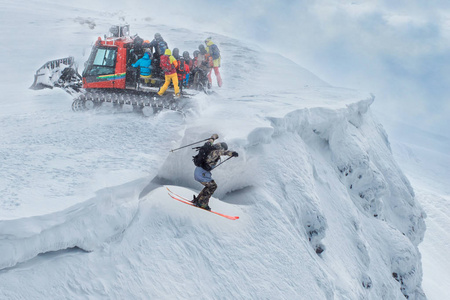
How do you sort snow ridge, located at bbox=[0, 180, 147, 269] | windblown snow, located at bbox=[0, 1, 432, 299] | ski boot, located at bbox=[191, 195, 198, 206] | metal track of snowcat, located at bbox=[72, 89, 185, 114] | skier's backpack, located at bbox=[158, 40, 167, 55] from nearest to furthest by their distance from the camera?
1. snow ridge, located at bbox=[0, 180, 147, 269]
2. windblown snow, located at bbox=[0, 1, 432, 299]
3. ski boot, located at bbox=[191, 195, 198, 206]
4. metal track of snowcat, located at bbox=[72, 89, 185, 114]
5. skier's backpack, located at bbox=[158, 40, 167, 55]

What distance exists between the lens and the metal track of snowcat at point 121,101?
297 inches

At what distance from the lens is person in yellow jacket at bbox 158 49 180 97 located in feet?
25.9

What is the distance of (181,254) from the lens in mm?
3963

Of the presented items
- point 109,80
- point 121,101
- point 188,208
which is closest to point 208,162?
point 188,208

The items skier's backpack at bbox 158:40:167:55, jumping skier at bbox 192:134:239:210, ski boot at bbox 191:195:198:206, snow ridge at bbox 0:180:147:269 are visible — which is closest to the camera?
snow ridge at bbox 0:180:147:269

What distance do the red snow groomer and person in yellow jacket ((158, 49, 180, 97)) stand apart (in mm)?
204


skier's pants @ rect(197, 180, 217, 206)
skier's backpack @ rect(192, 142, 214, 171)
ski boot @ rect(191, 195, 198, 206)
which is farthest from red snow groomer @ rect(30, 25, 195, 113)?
ski boot @ rect(191, 195, 198, 206)

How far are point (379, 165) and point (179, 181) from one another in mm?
9133

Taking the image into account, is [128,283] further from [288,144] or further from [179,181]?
[288,144]

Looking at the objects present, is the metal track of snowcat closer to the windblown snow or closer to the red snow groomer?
the red snow groomer

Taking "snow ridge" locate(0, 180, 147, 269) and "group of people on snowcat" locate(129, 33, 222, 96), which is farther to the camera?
"group of people on snowcat" locate(129, 33, 222, 96)

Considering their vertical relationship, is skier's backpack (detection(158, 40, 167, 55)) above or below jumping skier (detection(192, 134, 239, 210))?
above

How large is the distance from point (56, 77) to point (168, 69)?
2.91 metres

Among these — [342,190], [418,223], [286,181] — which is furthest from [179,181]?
[418,223]
